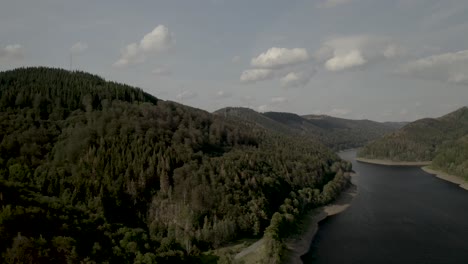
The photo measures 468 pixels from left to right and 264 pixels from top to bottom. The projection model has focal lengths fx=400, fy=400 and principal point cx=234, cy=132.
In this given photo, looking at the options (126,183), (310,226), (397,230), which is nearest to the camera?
(397,230)

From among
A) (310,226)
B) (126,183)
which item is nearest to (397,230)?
(310,226)

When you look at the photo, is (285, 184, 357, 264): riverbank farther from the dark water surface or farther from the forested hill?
the forested hill

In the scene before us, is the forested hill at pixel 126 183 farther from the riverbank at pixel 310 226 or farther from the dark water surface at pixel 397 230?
the dark water surface at pixel 397 230

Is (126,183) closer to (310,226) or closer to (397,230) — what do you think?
(310,226)

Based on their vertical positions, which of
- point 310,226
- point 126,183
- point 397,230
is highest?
point 126,183

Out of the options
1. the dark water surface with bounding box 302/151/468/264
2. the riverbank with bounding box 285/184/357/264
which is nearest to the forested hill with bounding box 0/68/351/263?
the riverbank with bounding box 285/184/357/264

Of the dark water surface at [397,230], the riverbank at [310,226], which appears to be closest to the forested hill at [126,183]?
the riverbank at [310,226]

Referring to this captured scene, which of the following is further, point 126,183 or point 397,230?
point 126,183
